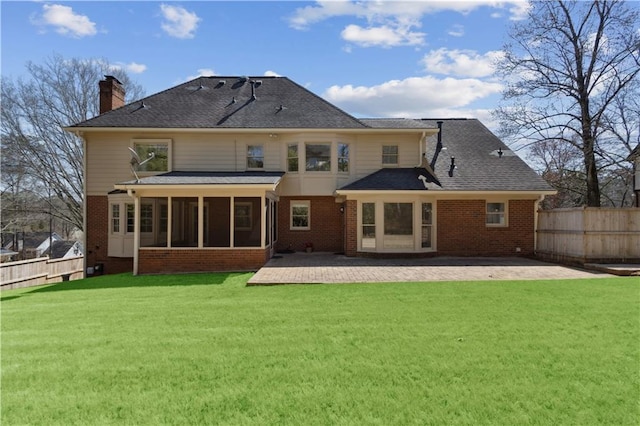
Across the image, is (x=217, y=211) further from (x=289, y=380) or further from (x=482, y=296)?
(x=289, y=380)

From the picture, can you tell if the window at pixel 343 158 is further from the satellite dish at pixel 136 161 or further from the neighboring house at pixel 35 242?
the neighboring house at pixel 35 242

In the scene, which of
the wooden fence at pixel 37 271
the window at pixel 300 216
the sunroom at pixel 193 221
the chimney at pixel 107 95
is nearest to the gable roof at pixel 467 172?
the window at pixel 300 216

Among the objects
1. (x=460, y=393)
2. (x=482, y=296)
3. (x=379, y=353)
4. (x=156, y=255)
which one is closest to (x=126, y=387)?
(x=379, y=353)

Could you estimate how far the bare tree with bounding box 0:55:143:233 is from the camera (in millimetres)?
28484

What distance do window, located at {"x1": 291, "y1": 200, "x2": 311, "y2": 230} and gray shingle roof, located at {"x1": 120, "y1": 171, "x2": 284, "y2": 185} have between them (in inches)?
74.0

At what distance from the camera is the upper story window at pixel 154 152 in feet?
56.2

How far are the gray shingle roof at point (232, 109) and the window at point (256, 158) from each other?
3.39 feet

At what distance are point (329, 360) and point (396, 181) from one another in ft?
40.3

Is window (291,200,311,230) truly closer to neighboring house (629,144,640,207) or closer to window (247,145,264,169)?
window (247,145,264,169)

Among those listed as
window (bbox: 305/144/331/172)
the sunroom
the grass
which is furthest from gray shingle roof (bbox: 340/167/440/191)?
the grass

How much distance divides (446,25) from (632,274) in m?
9.33

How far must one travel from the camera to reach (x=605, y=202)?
1299 inches

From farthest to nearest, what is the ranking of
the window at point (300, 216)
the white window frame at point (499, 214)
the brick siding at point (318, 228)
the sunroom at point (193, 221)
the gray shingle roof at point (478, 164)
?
the window at point (300, 216) < the brick siding at point (318, 228) < the white window frame at point (499, 214) < the gray shingle roof at point (478, 164) < the sunroom at point (193, 221)

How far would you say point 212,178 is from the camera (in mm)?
14828
